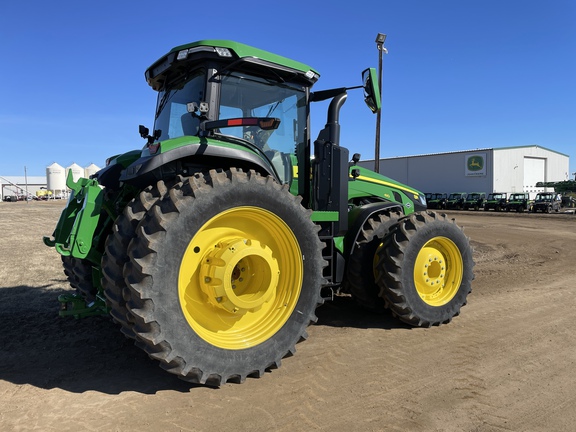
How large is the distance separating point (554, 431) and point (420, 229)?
2331mm

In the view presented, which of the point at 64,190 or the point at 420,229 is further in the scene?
the point at 64,190

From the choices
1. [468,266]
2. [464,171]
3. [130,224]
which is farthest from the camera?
[464,171]

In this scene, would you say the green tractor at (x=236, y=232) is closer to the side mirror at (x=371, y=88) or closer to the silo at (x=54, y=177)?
the side mirror at (x=371, y=88)

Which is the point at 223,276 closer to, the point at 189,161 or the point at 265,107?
the point at 189,161

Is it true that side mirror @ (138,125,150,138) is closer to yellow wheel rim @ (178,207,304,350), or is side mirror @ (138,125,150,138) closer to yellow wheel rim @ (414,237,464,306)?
yellow wheel rim @ (178,207,304,350)

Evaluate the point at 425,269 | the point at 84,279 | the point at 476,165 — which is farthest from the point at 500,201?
the point at 84,279

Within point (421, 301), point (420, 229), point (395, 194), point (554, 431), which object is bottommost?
point (554, 431)

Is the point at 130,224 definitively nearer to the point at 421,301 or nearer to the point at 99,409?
the point at 99,409

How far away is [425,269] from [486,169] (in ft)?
135

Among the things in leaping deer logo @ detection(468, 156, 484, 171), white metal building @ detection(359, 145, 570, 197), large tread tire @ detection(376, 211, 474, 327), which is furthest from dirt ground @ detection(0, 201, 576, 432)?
leaping deer logo @ detection(468, 156, 484, 171)

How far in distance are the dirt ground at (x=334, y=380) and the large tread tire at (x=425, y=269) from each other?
24 cm

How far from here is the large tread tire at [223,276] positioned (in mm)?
2965

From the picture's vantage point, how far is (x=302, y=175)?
4.70m

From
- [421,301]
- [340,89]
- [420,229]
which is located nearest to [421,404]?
[421,301]
